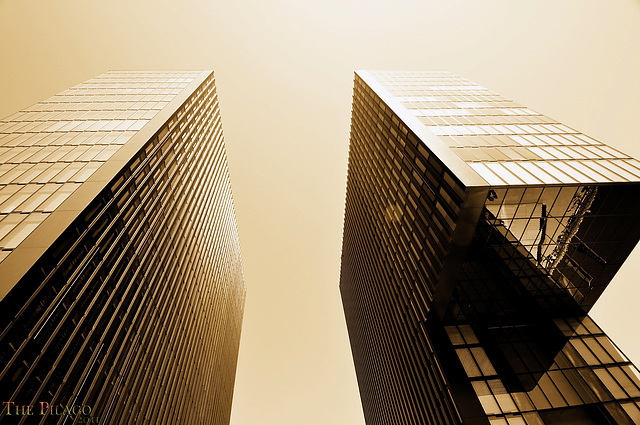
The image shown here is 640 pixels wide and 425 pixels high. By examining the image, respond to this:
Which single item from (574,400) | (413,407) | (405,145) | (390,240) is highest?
(405,145)

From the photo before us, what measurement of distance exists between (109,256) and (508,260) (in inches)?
1309

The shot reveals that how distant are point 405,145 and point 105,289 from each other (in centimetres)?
3162

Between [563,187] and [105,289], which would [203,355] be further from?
[563,187]

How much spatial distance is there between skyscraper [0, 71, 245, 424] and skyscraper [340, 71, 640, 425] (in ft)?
89.4

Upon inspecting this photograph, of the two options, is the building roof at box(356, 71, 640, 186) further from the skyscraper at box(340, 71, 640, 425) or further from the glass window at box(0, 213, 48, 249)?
the glass window at box(0, 213, 48, 249)

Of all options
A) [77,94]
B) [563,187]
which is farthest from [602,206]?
[77,94]

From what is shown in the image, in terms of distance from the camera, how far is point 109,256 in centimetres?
2600

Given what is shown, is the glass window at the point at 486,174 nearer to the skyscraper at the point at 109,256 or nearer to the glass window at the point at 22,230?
the skyscraper at the point at 109,256

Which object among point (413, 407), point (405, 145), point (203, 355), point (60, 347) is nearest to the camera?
point (60, 347)

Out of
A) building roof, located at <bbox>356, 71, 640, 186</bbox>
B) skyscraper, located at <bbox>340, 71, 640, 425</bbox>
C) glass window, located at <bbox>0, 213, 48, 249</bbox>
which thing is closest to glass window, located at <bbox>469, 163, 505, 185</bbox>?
building roof, located at <bbox>356, 71, 640, 186</bbox>

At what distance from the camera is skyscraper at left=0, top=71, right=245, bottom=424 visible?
18.0m

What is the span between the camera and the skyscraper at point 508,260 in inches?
905

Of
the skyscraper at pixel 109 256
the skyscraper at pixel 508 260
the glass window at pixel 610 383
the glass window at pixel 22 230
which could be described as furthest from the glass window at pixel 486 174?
the glass window at pixel 22 230

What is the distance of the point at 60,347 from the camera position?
20.0m
